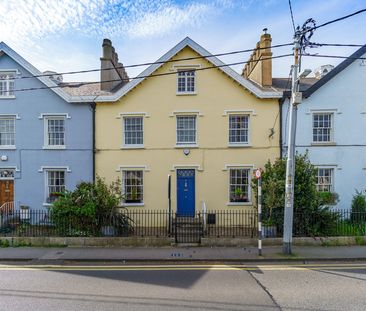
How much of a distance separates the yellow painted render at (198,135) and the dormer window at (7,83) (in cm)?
541

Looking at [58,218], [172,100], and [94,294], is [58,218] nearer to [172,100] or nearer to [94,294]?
[94,294]

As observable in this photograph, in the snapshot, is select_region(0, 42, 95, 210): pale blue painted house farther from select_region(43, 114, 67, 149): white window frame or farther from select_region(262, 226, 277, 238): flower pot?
select_region(262, 226, 277, 238): flower pot

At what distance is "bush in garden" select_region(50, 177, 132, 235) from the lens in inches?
467

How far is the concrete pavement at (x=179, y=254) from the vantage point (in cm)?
926

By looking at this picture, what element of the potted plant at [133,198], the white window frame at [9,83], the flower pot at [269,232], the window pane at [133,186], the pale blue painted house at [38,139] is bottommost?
the flower pot at [269,232]

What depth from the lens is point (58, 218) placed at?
12070 millimetres

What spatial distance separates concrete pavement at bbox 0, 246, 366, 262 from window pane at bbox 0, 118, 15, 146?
767 centimetres

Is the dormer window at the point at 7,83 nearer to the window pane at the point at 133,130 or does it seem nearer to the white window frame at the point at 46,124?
the white window frame at the point at 46,124

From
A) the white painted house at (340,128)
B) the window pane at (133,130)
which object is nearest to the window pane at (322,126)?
the white painted house at (340,128)

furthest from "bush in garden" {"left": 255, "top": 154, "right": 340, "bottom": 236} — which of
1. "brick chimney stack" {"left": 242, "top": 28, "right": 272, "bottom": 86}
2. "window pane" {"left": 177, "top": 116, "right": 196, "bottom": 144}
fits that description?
"brick chimney stack" {"left": 242, "top": 28, "right": 272, "bottom": 86}

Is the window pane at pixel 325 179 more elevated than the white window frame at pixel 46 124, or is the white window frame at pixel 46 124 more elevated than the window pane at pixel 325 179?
the white window frame at pixel 46 124

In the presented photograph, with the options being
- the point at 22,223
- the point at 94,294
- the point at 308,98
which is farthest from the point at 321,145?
the point at 22,223

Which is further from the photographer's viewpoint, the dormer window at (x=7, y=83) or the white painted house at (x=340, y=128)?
the dormer window at (x=7, y=83)

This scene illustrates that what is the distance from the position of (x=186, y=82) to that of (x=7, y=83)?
10.4 meters
